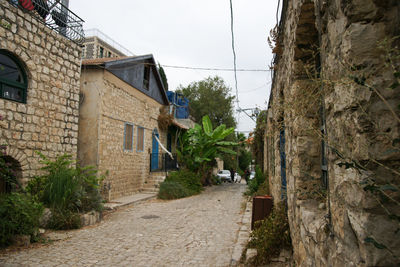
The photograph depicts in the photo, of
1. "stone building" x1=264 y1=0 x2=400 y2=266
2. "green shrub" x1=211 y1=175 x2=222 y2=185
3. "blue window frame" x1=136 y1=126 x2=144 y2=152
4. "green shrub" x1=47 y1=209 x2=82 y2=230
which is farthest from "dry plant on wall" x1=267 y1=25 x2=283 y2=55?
"green shrub" x1=211 y1=175 x2=222 y2=185

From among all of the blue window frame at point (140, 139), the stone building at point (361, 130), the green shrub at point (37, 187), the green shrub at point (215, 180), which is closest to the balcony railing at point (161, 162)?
the blue window frame at point (140, 139)

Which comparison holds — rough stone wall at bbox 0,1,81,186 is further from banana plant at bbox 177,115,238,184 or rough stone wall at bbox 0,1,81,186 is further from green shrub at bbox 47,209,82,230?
banana plant at bbox 177,115,238,184

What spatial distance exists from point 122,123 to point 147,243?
689 centimetres

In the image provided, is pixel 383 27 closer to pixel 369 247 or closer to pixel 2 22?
pixel 369 247

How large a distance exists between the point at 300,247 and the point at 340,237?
1.44 m

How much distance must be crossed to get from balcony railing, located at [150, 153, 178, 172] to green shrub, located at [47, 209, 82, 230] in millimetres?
7866

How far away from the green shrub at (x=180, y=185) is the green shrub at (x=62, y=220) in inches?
214

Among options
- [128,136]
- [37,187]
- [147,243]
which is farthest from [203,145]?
[147,243]

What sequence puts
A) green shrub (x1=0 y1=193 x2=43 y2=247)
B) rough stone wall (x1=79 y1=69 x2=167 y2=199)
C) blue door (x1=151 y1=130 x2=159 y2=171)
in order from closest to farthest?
green shrub (x1=0 y1=193 x2=43 y2=247) < rough stone wall (x1=79 y1=69 x2=167 y2=199) < blue door (x1=151 y1=130 x2=159 y2=171)

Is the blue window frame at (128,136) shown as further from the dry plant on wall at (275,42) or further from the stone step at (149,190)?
the dry plant on wall at (275,42)

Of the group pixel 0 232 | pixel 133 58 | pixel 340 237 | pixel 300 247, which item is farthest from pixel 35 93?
pixel 340 237

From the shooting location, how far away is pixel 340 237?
160 cm

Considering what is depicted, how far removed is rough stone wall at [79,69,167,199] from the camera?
32.1 feet

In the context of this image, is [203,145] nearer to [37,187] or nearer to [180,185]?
[180,185]
